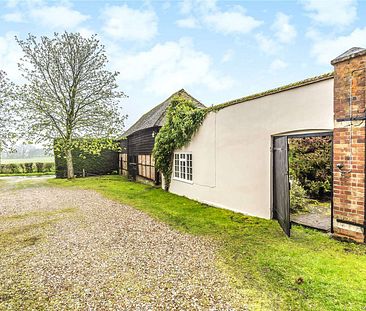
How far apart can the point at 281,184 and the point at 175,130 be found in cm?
611

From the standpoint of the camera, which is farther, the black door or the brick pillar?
the black door

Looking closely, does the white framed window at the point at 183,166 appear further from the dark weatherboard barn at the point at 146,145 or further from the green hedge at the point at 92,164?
the green hedge at the point at 92,164

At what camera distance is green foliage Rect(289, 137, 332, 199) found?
30.1ft

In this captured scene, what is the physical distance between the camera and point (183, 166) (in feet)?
35.4

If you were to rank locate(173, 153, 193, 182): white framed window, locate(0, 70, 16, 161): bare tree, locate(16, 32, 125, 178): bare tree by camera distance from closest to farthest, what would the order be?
locate(173, 153, 193, 182): white framed window
locate(16, 32, 125, 178): bare tree
locate(0, 70, 16, 161): bare tree

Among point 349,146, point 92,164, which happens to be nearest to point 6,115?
point 92,164

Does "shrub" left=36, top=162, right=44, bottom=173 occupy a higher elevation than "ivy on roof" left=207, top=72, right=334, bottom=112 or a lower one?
lower

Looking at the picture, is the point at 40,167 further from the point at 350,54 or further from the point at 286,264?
the point at 350,54

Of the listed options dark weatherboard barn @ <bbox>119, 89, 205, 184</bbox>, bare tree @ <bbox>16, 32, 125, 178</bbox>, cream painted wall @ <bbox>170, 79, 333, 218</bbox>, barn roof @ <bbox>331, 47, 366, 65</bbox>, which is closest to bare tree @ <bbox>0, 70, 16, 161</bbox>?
bare tree @ <bbox>16, 32, 125, 178</bbox>

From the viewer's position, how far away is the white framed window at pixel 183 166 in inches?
405

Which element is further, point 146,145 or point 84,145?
point 84,145

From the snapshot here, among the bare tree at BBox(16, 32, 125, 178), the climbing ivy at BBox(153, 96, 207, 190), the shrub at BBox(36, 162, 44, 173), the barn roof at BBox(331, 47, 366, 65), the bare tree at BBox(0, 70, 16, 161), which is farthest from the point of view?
the shrub at BBox(36, 162, 44, 173)

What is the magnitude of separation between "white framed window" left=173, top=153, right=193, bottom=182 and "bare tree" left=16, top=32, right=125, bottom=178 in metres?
9.65

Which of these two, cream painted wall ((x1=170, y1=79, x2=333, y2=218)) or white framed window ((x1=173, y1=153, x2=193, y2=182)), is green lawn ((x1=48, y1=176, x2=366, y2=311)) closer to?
cream painted wall ((x1=170, y1=79, x2=333, y2=218))
